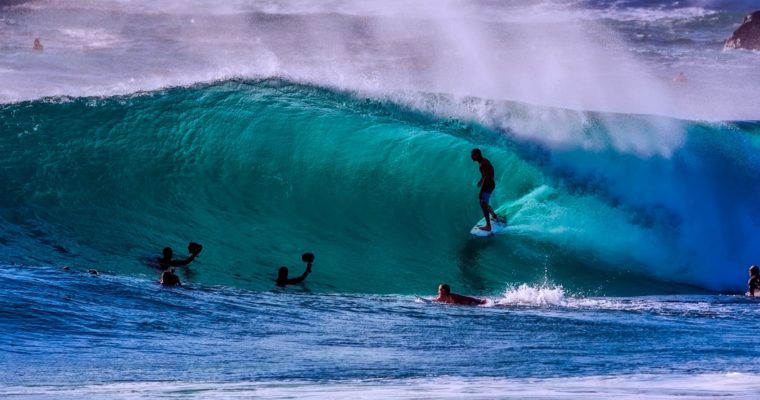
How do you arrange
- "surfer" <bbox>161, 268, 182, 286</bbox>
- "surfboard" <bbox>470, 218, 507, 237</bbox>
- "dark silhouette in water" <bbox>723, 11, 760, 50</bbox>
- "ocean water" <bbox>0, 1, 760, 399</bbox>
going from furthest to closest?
"dark silhouette in water" <bbox>723, 11, 760, 50</bbox>
"surfboard" <bbox>470, 218, 507, 237</bbox>
"surfer" <bbox>161, 268, 182, 286</bbox>
"ocean water" <bbox>0, 1, 760, 399</bbox>

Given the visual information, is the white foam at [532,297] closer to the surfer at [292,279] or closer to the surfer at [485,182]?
the surfer at [485,182]

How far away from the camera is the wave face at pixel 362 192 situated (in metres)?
15.3

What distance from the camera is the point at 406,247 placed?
53.2 feet

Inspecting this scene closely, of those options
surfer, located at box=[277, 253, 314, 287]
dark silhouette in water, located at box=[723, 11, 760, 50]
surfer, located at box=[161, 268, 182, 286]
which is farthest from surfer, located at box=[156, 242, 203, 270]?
dark silhouette in water, located at box=[723, 11, 760, 50]

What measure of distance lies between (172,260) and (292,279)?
1.55m

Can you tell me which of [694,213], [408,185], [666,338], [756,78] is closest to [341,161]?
[408,185]

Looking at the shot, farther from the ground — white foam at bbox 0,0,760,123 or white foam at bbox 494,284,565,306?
white foam at bbox 0,0,760,123

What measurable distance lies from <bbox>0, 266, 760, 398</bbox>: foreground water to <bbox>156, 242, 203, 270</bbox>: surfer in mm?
1194

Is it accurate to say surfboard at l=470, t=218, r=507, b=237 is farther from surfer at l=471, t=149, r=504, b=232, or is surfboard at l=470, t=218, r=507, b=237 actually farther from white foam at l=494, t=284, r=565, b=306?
white foam at l=494, t=284, r=565, b=306

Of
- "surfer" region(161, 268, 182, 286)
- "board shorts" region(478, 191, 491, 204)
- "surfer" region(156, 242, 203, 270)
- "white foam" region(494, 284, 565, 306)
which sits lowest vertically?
"surfer" region(161, 268, 182, 286)

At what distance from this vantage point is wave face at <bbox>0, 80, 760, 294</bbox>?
15320mm

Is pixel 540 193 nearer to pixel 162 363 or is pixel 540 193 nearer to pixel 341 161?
pixel 341 161

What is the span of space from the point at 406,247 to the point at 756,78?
22.1 metres

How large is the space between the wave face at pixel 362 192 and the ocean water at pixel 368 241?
4cm
